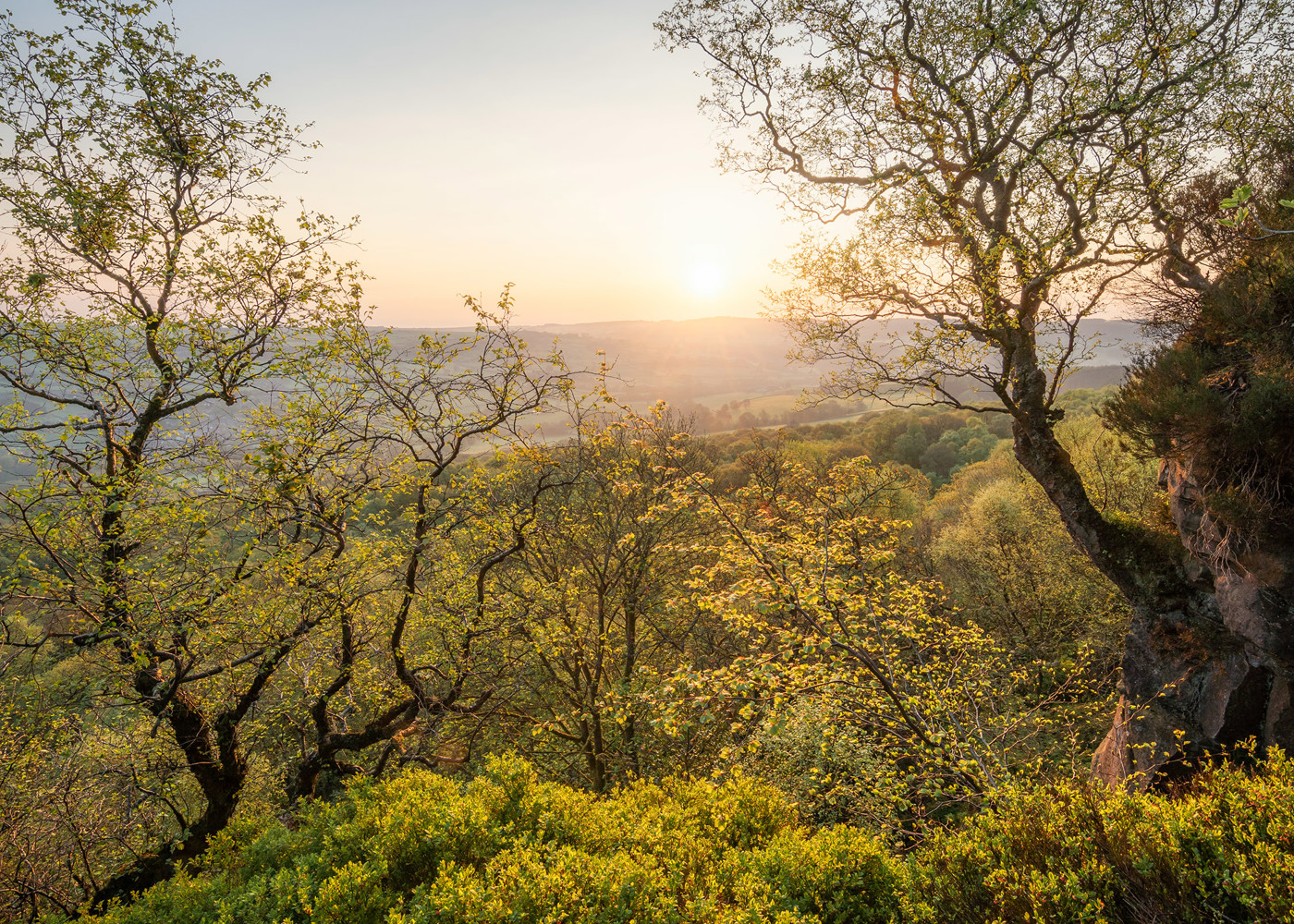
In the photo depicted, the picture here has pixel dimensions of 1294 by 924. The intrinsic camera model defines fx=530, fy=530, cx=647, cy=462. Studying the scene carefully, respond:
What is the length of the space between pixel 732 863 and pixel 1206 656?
32.0 feet

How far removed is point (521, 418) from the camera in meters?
9.18

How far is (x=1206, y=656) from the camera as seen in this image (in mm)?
9000

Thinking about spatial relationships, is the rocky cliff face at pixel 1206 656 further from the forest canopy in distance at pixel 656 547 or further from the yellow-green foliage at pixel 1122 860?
the yellow-green foliage at pixel 1122 860

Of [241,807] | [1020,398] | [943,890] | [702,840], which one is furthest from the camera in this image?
[241,807]

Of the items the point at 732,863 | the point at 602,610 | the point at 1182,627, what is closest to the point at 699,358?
the point at 602,610

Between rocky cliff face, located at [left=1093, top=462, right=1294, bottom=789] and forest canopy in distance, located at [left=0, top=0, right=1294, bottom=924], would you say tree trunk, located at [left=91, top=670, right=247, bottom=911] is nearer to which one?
forest canopy in distance, located at [left=0, top=0, right=1294, bottom=924]

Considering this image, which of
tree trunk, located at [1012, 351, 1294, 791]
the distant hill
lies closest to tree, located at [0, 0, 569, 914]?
tree trunk, located at [1012, 351, 1294, 791]

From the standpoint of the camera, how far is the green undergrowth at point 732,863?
11.2ft

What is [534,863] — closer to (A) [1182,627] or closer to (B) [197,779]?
(B) [197,779]

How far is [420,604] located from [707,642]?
9520 mm

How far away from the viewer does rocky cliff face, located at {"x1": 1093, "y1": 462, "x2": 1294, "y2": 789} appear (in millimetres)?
7871

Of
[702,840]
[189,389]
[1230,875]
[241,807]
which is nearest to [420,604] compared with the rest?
[189,389]

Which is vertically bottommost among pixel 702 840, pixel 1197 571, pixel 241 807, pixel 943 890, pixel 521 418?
pixel 241 807

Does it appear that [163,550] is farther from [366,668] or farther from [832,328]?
[832,328]
